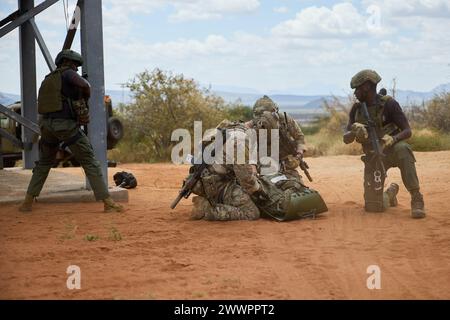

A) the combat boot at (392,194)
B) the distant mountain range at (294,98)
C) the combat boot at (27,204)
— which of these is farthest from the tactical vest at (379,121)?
the distant mountain range at (294,98)

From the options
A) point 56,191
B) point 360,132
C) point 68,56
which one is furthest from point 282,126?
point 56,191

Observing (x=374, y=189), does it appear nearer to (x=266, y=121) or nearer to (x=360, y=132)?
(x=360, y=132)

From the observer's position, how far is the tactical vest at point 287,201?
7406mm

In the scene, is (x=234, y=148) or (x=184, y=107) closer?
(x=234, y=148)

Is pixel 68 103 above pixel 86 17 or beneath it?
beneath

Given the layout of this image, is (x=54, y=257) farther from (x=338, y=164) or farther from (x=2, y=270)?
(x=338, y=164)

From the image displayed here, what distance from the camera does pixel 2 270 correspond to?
5441 mm

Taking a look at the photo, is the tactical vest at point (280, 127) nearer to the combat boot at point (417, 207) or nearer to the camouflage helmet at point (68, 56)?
the combat boot at point (417, 207)

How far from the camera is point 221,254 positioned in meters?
5.91

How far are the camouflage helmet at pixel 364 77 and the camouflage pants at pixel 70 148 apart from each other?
299 centimetres

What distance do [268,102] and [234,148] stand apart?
98 centimetres

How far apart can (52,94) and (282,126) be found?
8.41 feet
